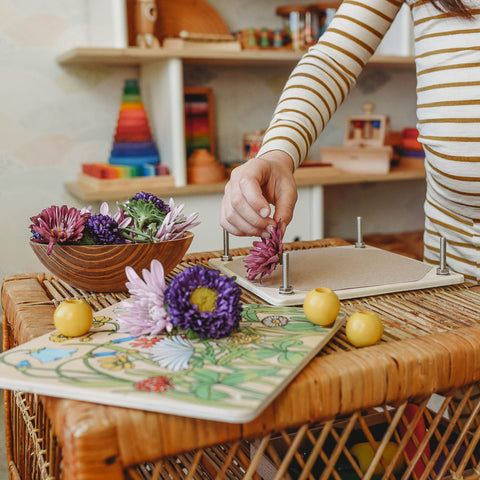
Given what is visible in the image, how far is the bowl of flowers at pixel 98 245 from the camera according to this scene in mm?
738

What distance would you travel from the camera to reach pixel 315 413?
51 centimetres

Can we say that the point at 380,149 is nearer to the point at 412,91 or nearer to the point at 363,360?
the point at 412,91

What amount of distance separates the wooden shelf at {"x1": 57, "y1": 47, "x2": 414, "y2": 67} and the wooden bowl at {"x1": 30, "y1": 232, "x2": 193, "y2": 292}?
1.16 metres

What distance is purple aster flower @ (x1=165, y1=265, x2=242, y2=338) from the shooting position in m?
0.56

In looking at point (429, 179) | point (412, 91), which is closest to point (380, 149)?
point (412, 91)

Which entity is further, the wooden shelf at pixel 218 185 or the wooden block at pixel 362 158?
the wooden block at pixel 362 158

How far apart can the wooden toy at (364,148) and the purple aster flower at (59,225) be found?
158 cm

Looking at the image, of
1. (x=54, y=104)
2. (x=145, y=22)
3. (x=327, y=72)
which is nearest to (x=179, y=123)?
(x=145, y=22)

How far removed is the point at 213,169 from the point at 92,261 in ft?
4.09

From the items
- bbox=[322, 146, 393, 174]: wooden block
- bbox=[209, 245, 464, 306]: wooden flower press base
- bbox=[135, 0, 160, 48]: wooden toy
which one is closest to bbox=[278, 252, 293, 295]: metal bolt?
bbox=[209, 245, 464, 306]: wooden flower press base

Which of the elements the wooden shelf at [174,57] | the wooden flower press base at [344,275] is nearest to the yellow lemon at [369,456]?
the wooden flower press base at [344,275]

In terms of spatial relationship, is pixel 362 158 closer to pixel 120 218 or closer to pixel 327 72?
pixel 327 72

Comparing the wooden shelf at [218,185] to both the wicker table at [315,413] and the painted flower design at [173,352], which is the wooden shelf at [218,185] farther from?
the painted flower design at [173,352]

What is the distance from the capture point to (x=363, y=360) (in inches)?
21.4
